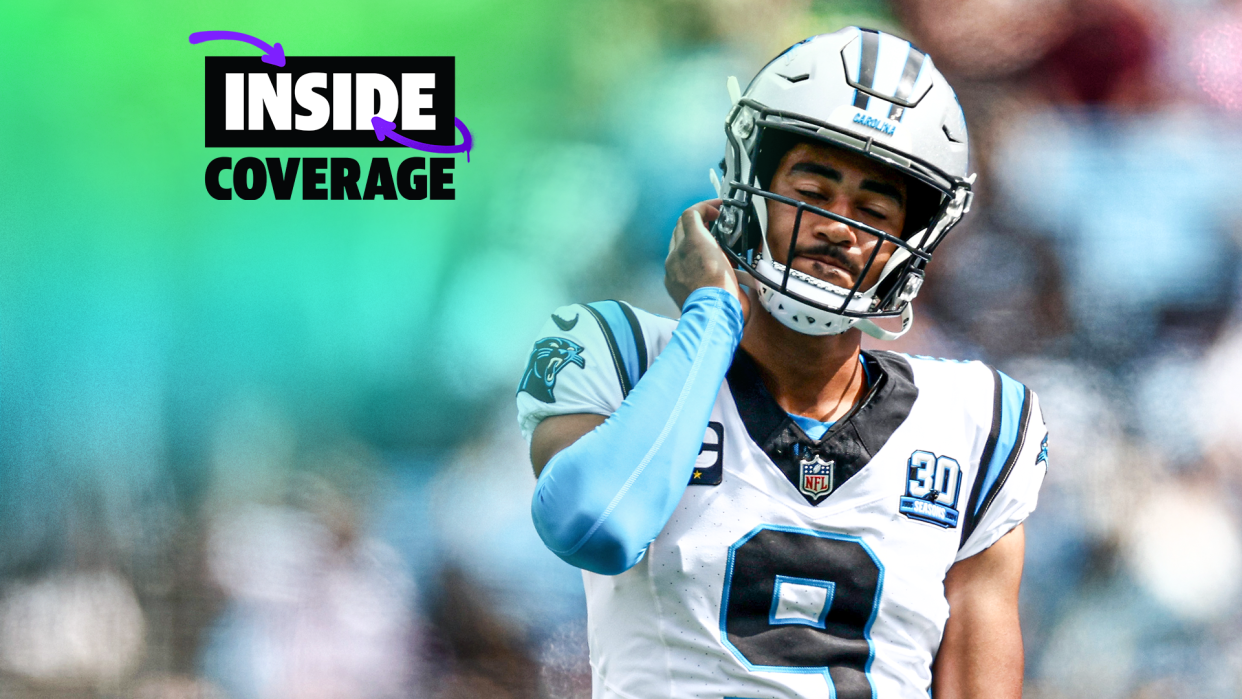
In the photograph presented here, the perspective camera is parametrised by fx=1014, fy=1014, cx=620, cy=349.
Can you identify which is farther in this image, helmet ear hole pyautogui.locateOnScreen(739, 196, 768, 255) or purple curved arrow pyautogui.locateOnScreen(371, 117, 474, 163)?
purple curved arrow pyautogui.locateOnScreen(371, 117, 474, 163)

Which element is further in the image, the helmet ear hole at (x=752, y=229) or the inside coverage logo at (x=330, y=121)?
the inside coverage logo at (x=330, y=121)

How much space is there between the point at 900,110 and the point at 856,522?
1.69 feet

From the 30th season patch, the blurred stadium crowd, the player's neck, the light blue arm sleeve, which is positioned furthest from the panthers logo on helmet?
the blurred stadium crowd

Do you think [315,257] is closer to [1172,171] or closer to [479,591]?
[479,591]

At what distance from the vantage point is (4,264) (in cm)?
202

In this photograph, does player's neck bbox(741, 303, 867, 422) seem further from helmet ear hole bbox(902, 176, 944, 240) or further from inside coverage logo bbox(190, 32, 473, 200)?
inside coverage logo bbox(190, 32, 473, 200)

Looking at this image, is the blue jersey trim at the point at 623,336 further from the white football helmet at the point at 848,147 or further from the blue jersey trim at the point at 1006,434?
the blue jersey trim at the point at 1006,434

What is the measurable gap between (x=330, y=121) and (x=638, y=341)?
3.54 feet

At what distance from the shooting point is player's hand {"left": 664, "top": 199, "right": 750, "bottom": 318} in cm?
121

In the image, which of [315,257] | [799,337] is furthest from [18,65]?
[799,337]

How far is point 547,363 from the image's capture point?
1.23 metres

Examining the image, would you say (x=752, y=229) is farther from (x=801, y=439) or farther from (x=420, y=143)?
(x=420, y=143)

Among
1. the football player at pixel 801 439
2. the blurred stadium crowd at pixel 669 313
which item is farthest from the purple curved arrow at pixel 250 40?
the football player at pixel 801 439

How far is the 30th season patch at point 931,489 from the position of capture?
4.14 feet
